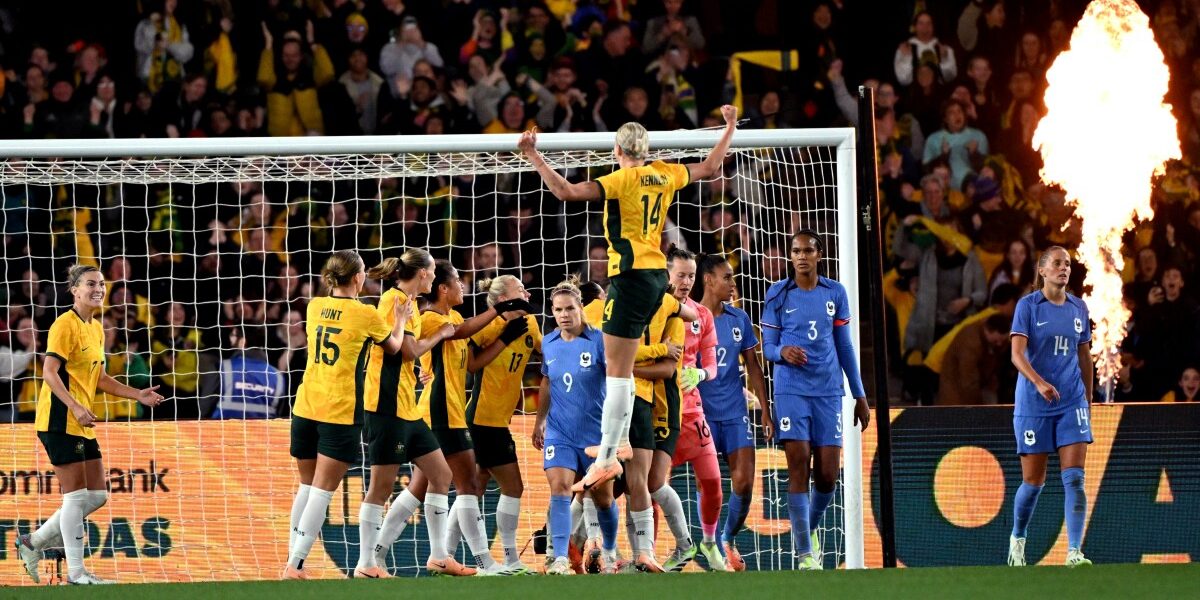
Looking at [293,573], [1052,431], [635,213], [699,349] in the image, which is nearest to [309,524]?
[293,573]

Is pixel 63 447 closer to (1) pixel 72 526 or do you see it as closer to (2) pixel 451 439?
(1) pixel 72 526

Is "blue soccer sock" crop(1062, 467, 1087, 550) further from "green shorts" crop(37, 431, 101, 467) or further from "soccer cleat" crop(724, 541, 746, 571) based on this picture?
"green shorts" crop(37, 431, 101, 467)

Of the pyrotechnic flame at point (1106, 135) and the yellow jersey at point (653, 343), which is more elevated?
the pyrotechnic flame at point (1106, 135)

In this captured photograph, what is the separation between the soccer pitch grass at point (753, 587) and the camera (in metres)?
6.19

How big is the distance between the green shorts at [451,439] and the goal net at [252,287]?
50.1 inches

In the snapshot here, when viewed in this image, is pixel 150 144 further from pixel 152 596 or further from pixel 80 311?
pixel 152 596

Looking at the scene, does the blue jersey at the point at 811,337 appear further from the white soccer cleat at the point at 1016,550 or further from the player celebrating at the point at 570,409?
the white soccer cleat at the point at 1016,550

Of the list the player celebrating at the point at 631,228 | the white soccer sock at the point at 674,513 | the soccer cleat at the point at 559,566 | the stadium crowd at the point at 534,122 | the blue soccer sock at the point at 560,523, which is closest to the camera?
the player celebrating at the point at 631,228

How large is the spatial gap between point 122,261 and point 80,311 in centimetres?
207

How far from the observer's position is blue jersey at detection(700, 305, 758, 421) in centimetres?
902

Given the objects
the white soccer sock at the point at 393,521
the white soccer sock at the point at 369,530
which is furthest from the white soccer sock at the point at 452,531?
the white soccer sock at the point at 369,530

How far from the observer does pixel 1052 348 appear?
8.93m

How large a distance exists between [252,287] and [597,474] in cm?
517

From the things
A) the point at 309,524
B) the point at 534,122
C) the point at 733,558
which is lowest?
the point at 733,558
